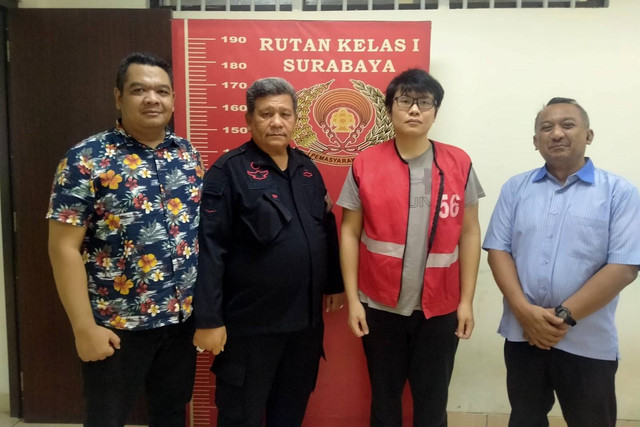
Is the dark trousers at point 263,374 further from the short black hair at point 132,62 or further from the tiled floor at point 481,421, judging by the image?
the tiled floor at point 481,421

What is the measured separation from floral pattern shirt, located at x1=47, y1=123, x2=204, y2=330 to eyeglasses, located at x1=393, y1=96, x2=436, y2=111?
780 mm

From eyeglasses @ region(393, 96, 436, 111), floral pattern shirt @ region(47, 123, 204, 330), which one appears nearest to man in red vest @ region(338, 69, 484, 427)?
eyeglasses @ region(393, 96, 436, 111)

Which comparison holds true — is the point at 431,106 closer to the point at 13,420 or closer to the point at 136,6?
the point at 136,6

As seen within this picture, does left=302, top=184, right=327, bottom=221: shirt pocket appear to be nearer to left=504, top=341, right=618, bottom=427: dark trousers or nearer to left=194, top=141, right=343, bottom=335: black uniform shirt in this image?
left=194, top=141, right=343, bottom=335: black uniform shirt

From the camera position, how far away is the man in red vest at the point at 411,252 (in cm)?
155

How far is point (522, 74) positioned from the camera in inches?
84.2

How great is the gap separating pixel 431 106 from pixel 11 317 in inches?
90.3

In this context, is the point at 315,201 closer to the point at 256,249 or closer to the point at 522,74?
the point at 256,249

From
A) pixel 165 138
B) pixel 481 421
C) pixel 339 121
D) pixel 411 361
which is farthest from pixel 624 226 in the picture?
pixel 165 138

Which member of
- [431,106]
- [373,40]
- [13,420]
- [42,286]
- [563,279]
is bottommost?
[13,420]

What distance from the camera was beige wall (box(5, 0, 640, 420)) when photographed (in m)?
2.11

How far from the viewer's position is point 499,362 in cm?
231

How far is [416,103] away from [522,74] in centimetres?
90

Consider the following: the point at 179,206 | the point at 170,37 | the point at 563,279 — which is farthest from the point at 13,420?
the point at 563,279
